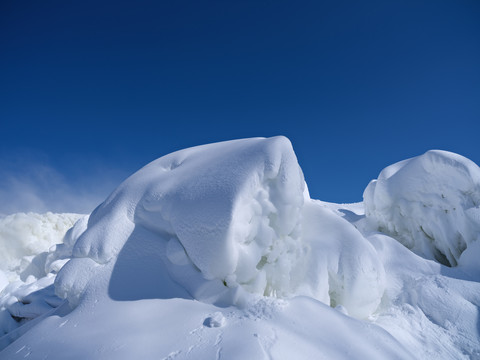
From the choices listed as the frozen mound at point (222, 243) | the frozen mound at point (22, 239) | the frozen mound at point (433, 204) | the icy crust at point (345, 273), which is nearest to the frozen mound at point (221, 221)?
the frozen mound at point (222, 243)

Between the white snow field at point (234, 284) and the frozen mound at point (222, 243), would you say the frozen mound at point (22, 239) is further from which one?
the frozen mound at point (222, 243)

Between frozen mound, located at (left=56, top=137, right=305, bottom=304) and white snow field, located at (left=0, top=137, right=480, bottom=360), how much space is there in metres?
0.02

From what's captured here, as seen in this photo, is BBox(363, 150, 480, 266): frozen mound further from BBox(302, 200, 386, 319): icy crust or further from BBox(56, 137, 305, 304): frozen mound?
BBox(56, 137, 305, 304): frozen mound

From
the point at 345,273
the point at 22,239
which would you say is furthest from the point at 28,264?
the point at 345,273

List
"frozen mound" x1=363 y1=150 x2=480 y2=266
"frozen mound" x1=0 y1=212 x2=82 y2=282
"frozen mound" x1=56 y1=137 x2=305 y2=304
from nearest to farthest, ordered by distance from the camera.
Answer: "frozen mound" x1=56 y1=137 x2=305 y2=304, "frozen mound" x1=363 y1=150 x2=480 y2=266, "frozen mound" x1=0 y1=212 x2=82 y2=282

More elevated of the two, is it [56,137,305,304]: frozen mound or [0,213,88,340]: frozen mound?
[56,137,305,304]: frozen mound

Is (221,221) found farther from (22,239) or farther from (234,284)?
(22,239)

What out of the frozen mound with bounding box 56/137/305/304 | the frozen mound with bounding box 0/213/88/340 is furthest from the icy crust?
the frozen mound with bounding box 0/213/88/340

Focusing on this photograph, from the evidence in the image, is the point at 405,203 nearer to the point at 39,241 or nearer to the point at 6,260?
the point at 39,241

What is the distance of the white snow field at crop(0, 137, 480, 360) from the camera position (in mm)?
2096

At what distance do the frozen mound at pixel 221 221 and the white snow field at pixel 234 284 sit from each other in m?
0.02

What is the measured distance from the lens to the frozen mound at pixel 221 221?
2641 mm

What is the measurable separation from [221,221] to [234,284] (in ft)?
2.27

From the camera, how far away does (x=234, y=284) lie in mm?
2660
